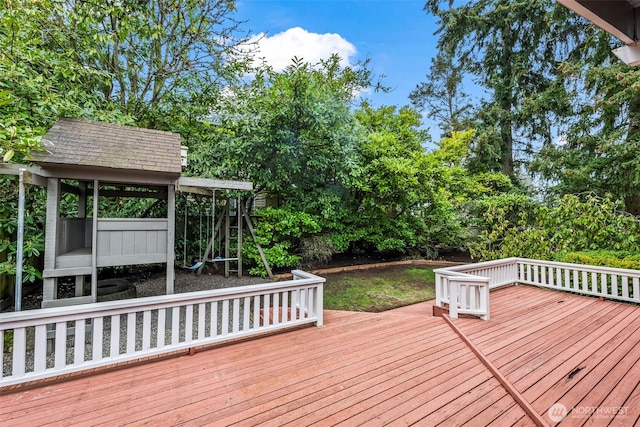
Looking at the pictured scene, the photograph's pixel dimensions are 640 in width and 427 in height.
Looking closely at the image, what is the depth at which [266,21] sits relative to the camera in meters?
7.53

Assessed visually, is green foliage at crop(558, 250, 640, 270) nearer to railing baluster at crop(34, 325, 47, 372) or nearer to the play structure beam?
the play structure beam

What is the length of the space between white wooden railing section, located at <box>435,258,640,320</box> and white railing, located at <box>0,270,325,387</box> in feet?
6.48

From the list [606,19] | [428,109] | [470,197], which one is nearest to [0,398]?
[606,19]

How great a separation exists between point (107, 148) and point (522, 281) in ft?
25.3

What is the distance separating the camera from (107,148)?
3439 mm

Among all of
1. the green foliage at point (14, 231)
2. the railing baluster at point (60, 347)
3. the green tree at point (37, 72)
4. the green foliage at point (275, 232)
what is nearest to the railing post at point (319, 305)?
the railing baluster at point (60, 347)

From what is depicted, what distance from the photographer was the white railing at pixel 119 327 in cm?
233

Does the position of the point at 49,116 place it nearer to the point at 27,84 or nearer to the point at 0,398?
the point at 27,84

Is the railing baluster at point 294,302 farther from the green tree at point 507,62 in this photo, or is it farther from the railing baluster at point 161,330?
the green tree at point 507,62

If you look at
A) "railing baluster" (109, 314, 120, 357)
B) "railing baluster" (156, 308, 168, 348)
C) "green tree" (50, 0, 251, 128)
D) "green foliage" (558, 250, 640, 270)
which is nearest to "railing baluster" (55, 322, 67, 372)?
"railing baluster" (109, 314, 120, 357)

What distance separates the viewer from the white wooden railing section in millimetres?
3973

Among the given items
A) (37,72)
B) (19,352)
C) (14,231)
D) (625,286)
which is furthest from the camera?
(37,72)

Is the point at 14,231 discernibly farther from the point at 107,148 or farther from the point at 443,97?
the point at 443,97

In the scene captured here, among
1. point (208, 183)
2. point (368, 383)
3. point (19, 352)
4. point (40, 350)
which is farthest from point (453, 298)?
point (19, 352)
